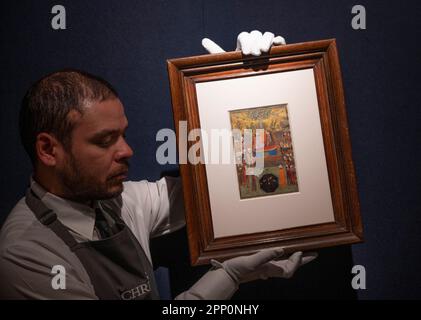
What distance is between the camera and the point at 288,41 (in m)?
1.21

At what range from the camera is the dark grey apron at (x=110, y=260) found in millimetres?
966

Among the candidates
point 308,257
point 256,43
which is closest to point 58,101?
point 256,43

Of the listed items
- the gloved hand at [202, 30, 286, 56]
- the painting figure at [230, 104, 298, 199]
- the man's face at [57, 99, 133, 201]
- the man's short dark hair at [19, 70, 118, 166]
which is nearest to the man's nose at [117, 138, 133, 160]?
the man's face at [57, 99, 133, 201]

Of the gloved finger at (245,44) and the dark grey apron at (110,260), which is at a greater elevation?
the gloved finger at (245,44)

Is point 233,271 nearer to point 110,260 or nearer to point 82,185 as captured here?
point 110,260

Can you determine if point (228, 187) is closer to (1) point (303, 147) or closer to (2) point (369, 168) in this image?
(1) point (303, 147)

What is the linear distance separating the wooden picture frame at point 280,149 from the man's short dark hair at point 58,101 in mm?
226

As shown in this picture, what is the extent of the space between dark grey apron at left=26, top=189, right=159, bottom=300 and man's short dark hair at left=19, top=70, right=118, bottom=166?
19 centimetres

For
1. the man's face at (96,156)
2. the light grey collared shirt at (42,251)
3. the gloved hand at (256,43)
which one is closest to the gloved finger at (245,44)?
the gloved hand at (256,43)

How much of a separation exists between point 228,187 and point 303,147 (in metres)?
0.23

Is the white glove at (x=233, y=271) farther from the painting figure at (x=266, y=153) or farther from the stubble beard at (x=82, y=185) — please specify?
the stubble beard at (x=82, y=185)

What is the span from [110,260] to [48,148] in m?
0.34

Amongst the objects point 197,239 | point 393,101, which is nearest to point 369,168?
point 393,101

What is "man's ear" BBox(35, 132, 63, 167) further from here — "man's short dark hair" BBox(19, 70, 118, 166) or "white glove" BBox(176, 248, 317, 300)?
"white glove" BBox(176, 248, 317, 300)
